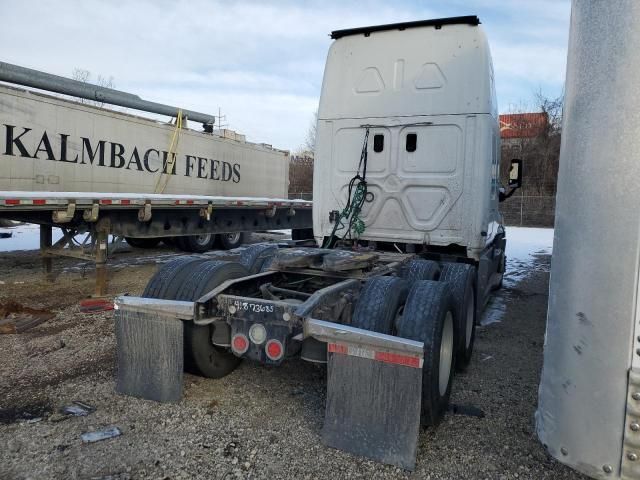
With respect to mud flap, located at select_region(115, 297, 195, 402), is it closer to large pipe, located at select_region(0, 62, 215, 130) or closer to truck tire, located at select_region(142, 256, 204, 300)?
truck tire, located at select_region(142, 256, 204, 300)

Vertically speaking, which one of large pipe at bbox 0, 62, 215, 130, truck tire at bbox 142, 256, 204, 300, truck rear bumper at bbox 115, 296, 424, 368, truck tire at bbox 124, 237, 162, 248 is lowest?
truck tire at bbox 124, 237, 162, 248

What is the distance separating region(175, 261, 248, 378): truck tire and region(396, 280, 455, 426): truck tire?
1459 millimetres

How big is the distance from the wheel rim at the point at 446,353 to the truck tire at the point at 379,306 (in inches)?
13.9

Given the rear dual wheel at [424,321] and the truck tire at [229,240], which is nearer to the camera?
the rear dual wheel at [424,321]

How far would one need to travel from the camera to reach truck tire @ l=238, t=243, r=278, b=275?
16.2 ft

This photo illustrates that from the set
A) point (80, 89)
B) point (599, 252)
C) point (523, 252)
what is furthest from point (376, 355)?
point (523, 252)

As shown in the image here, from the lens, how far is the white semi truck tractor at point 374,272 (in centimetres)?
290

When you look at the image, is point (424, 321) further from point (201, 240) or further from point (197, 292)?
point (201, 240)

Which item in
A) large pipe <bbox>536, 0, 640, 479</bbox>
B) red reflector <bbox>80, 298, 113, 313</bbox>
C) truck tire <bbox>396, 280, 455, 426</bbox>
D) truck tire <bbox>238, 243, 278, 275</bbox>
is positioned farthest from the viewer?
red reflector <bbox>80, 298, 113, 313</bbox>

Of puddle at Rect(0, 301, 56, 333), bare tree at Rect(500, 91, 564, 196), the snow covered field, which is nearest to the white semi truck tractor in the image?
the snow covered field

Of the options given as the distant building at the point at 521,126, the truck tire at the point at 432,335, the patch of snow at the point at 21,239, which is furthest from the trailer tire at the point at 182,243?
the distant building at the point at 521,126

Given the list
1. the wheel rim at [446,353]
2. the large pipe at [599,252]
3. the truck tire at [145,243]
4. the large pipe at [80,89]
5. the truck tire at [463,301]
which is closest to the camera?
the large pipe at [599,252]

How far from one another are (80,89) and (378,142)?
6.80m

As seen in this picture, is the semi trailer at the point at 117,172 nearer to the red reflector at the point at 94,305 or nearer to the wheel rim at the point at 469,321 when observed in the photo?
the red reflector at the point at 94,305
